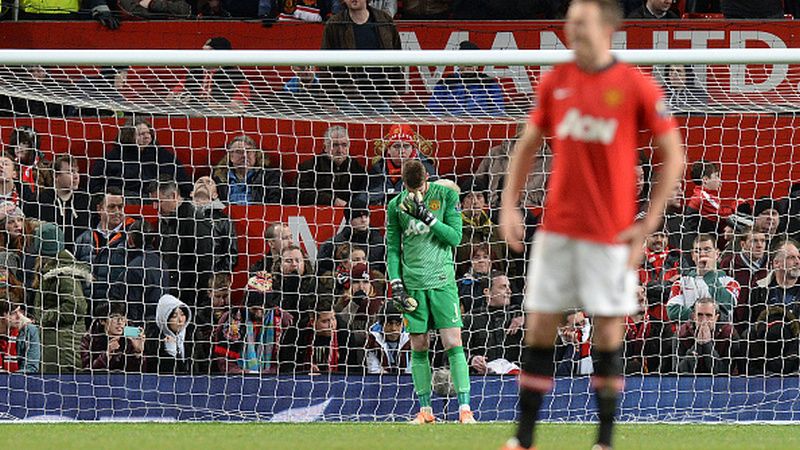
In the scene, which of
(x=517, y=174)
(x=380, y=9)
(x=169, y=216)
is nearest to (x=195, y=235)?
(x=169, y=216)

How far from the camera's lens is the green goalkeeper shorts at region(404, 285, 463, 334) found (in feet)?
34.1

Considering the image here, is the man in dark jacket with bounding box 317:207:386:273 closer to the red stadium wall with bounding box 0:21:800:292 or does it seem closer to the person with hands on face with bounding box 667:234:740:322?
the red stadium wall with bounding box 0:21:800:292

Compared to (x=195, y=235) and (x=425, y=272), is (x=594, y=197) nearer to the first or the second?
(x=425, y=272)

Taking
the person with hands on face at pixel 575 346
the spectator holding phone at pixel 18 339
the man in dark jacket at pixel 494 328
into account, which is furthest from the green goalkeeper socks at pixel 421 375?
the spectator holding phone at pixel 18 339

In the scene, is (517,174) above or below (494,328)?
above

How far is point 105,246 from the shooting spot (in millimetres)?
11555

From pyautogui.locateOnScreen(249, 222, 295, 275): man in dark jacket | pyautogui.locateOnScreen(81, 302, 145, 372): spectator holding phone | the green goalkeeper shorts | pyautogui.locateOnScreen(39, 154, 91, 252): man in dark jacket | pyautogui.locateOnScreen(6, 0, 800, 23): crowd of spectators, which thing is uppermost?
pyautogui.locateOnScreen(6, 0, 800, 23): crowd of spectators

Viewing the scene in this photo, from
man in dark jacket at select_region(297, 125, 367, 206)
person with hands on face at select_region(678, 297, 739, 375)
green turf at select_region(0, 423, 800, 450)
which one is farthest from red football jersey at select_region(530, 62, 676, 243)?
man in dark jacket at select_region(297, 125, 367, 206)

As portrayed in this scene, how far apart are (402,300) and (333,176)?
2114 millimetres

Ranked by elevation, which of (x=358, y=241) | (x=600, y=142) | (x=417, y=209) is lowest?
(x=358, y=241)

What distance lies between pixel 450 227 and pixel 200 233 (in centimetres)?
226

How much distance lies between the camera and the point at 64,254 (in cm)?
1147

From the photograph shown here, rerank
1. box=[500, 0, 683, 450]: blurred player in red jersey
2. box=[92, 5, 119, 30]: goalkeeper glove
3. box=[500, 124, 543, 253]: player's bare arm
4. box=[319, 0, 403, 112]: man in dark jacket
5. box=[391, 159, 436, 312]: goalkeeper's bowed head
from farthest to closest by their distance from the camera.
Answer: box=[92, 5, 119, 30]: goalkeeper glove → box=[319, 0, 403, 112]: man in dark jacket → box=[391, 159, 436, 312]: goalkeeper's bowed head → box=[500, 124, 543, 253]: player's bare arm → box=[500, 0, 683, 450]: blurred player in red jersey

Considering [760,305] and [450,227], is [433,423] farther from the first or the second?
[760,305]
